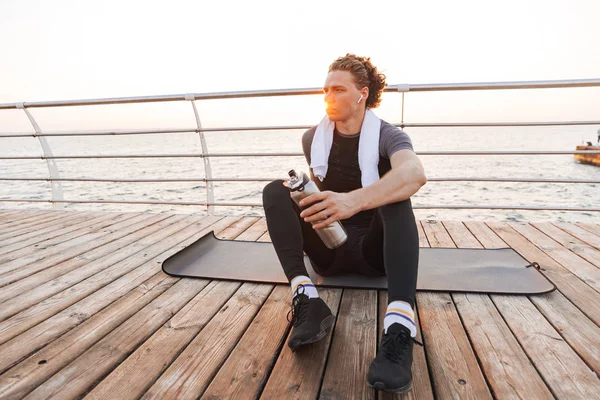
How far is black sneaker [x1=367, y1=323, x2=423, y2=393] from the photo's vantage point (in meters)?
0.95

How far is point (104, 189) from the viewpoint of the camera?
10.6m

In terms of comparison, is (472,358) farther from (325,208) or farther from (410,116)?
(410,116)

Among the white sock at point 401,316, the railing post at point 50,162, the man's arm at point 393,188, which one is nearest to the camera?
the white sock at point 401,316

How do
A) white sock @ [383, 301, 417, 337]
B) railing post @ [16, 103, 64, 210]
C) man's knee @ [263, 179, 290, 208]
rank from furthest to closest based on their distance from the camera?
1. railing post @ [16, 103, 64, 210]
2. man's knee @ [263, 179, 290, 208]
3. white sock @ [383, 301, 417, 337]

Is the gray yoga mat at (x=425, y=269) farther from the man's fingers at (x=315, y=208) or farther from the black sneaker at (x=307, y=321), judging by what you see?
the man's fingers at (x=315, y=208)

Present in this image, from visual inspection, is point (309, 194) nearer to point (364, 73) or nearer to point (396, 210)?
point (396, 210)

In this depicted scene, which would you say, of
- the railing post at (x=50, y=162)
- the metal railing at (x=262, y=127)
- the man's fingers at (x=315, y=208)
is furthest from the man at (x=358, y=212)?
the railing post at (x=50, y=162)

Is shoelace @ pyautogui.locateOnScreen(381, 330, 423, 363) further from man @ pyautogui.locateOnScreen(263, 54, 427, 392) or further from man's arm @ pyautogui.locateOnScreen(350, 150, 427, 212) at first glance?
man's arm @ pyautogui.locateOnScreen(350, 150, 427, 212)

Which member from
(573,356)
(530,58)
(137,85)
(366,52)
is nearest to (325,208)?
(573,356)

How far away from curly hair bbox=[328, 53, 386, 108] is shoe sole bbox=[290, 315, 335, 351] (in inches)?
40.4

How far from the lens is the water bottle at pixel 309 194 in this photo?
129 centimetres

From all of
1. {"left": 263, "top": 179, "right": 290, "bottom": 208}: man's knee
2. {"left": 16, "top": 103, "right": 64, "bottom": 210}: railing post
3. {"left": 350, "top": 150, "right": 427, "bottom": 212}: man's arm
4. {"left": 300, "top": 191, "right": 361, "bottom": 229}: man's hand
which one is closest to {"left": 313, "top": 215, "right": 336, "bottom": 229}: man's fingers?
{"left": 300, "top": 191, "right": 361, "bottom": 229}: man's hand

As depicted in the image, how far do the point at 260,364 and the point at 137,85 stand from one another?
49.8ft

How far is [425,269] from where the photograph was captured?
183 cm
